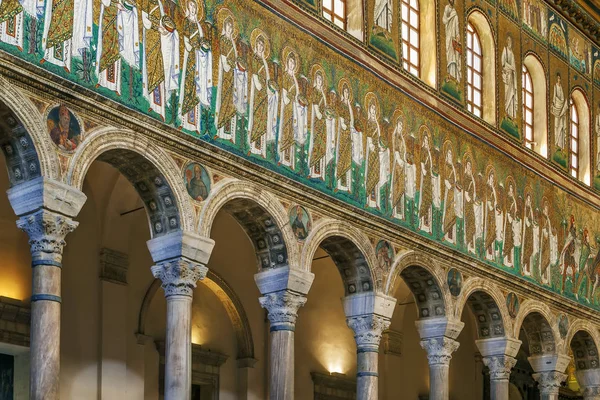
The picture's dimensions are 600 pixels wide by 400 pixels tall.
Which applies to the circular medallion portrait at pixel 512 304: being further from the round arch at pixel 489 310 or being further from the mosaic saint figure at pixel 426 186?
the mosaic saint figure at pixel 426 186

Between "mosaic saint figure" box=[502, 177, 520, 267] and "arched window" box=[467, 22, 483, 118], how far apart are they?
143 cm

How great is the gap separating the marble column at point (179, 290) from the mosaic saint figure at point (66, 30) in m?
2.44

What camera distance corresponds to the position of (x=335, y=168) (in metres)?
16.2

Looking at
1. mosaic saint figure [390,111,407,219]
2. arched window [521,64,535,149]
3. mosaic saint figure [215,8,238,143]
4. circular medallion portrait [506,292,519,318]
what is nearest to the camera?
mosaic saint figure [215,8,238,143]

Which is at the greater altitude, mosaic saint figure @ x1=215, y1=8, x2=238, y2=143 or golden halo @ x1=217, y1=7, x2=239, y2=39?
golden halo @ x1=217, y1=7, x2=239, y2=39

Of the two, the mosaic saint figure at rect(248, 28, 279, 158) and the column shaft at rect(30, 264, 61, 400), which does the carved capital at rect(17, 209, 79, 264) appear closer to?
the column shaft at rect(30, 264, 61, 400)

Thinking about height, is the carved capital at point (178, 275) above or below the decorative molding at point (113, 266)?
below

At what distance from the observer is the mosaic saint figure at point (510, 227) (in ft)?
65.7

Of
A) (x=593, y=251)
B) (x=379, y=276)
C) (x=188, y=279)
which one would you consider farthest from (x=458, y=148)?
(x=188, y=279)

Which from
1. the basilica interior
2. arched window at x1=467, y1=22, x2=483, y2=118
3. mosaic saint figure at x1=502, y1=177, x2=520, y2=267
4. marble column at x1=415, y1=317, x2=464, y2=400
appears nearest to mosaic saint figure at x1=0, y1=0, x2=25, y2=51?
Result: the basilica interior

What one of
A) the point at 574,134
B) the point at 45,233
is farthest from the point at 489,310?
the point at 45,233

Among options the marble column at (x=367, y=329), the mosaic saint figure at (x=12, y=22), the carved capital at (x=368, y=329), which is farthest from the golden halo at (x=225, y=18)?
the carved capital at (x=368, y=329)

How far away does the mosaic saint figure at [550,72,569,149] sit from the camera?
2259cm

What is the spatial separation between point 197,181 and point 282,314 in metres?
2.31
